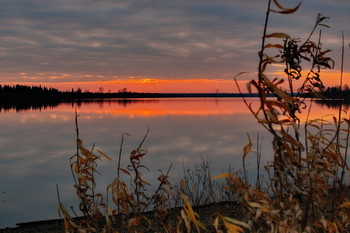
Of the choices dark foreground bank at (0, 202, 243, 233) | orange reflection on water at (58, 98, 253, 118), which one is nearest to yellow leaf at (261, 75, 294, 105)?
dark foreground bank at (0, 202, 243, 233)

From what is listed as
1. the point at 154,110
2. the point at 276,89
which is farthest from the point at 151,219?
the point at 154,110

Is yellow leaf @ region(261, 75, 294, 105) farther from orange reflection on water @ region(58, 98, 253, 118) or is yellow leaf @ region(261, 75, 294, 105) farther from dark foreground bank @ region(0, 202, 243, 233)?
orange reflection on water @ region(58, 98, 253, 118)

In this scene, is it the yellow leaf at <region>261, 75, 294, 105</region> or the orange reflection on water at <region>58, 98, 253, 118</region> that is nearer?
the yellow leaf at <region>261, 75, 294, 105</region>

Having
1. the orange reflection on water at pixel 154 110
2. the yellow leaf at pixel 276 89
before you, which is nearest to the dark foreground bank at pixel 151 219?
the yellow leaf at pixel 276 89

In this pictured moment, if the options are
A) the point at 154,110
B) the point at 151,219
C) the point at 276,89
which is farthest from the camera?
the point at 154,110

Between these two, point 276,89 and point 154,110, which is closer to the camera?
point 276,89

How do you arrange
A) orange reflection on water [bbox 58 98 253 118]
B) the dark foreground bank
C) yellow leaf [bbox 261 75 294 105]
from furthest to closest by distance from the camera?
orange reflection on water [bbox 58 98 253 118] → the dark foreground bank → yellow leaf [bbox 261 75 294 105]

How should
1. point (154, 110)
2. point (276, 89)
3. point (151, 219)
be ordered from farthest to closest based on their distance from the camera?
point (154, 110)
point (151, 219)
point (276, 89)

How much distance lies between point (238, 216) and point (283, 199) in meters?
7.00

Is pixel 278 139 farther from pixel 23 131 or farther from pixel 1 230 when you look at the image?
pixel 23 131

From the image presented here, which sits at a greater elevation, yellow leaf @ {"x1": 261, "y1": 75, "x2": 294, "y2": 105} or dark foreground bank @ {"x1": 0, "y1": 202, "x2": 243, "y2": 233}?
yellow leaf @ {"x1": 261, "y1": 75, "x2": 294, "y2": 105}

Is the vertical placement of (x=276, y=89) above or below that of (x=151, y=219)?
above

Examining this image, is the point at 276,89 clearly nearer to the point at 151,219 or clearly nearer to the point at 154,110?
the point at 151,219

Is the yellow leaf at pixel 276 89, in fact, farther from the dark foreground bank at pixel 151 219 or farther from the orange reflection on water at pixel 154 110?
the orange reflection on water at pixel 154 110
